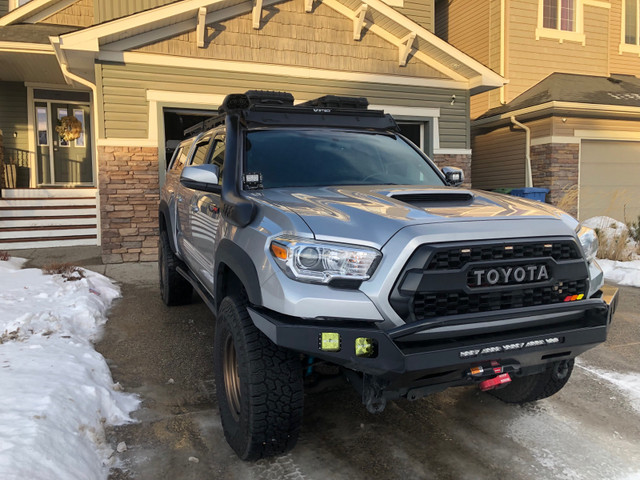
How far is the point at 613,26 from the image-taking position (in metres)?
16.4

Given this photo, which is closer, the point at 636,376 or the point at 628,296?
the point at 636,376

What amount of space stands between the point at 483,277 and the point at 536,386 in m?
1.42

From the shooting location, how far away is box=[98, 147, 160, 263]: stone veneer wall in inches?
354

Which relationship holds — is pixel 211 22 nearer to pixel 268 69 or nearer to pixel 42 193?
pixel 268 69

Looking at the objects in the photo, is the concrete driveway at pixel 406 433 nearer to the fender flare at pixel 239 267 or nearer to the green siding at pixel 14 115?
the fender flare at pixel 239 267

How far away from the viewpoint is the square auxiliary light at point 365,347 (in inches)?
88.1

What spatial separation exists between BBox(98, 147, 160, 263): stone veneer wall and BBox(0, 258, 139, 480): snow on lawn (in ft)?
11.0

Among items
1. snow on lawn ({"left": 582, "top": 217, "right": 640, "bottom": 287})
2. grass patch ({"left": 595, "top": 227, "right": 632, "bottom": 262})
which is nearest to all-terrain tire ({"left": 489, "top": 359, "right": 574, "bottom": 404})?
snow on lawn ({"left": 582, "top": 217, "right": 640, "bottom": 287})

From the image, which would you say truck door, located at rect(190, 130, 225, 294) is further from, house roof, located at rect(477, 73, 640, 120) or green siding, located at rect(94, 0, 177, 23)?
house roof, located at rect(477, 73, 640, 120)

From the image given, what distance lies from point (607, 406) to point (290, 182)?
2695mm

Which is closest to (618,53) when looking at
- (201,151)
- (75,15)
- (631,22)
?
(631,22)

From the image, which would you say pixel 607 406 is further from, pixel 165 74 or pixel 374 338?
pixel 165 74

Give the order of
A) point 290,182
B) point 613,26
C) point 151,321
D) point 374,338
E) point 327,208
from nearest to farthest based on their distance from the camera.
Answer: point 374,338 → point 327,208 → point 290,182 → point 151,321 → point 613,26

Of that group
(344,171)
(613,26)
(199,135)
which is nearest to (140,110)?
(199,135)
